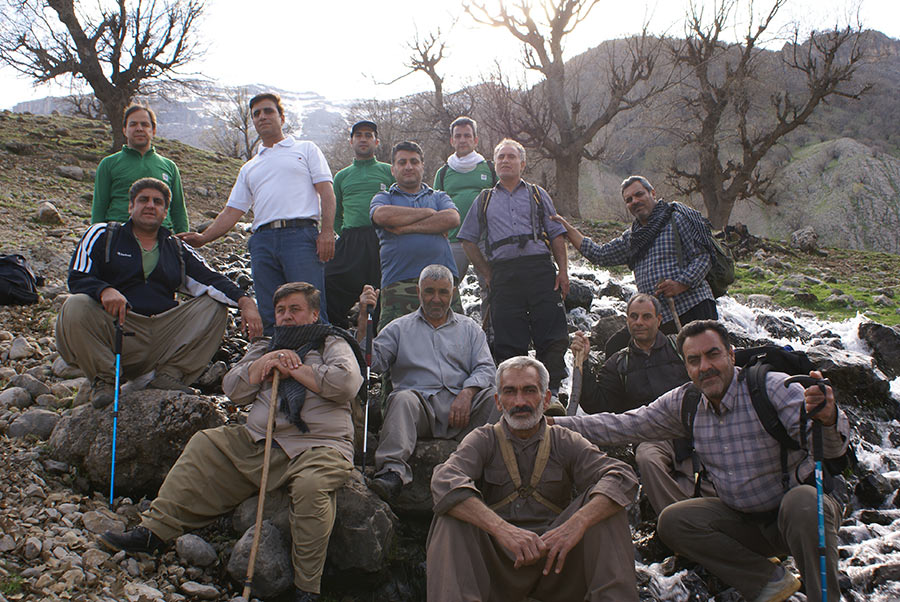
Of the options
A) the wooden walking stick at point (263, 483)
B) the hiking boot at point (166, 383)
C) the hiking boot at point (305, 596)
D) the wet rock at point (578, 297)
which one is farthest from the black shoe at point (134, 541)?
the wet rock at point (578, 297)

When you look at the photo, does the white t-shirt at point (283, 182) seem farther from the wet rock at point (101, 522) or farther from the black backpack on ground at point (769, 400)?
the black backpack on ground at point (769, 400)

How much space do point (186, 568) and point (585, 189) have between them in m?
49.7

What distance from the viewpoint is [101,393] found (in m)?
4.94

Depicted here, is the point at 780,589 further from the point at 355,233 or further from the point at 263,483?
the point at 355,233

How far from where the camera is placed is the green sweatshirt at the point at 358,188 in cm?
707

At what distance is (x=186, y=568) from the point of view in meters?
3.91

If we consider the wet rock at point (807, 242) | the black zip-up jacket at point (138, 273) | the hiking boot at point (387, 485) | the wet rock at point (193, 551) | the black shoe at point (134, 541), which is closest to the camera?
the black shoe at point (134, 541)

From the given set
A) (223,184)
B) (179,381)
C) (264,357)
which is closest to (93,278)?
(179,381)

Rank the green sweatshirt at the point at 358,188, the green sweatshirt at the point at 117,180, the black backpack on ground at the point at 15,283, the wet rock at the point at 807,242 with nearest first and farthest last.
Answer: the green sweatshirt at the point at 117,180 → the green sweatshirt at the point at 358,188 → the black backpack on ground at the point at 15,283 → the wet rock at the point at 807,242

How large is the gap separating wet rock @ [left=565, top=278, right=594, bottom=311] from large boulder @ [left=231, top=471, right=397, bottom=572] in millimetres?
7569

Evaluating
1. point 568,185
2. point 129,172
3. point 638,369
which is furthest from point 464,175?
point 568,185

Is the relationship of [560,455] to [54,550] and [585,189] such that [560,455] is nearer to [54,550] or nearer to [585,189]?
[54,550]

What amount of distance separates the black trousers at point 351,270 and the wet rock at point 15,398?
115 inches

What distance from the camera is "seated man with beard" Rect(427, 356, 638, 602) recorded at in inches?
133
